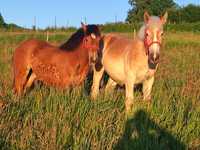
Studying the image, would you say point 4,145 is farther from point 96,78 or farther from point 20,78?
point 96,78

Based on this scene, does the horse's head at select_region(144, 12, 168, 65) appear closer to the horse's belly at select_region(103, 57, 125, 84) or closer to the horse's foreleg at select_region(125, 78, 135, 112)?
the horse's foreleg at select_region(125, 78, 135, 112)

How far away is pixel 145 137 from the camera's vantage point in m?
6.01

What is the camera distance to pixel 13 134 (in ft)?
18.1

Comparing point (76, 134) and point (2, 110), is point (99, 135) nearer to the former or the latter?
point (76, 134)

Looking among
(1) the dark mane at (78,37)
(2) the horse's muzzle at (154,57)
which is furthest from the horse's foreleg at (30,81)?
(2) the horse's muzzle at (154,57)

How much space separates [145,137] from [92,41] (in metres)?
2.48

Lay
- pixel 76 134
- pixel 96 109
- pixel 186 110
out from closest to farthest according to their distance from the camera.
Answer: pixel 76 134 < pixel 96 109 < pixel 186 110

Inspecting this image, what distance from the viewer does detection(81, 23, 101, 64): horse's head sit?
306 inches

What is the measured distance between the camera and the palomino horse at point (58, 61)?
7926 mm

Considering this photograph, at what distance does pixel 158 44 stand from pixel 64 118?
6.35 ft

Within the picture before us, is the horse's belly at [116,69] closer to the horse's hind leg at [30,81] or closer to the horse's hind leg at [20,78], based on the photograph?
the horse's hind leg at [30,81]

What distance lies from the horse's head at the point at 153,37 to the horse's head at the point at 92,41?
3.40 ft

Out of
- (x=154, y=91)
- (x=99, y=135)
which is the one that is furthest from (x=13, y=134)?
(x=154, y=91)

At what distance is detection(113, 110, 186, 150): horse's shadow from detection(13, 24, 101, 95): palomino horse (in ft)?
5.62
